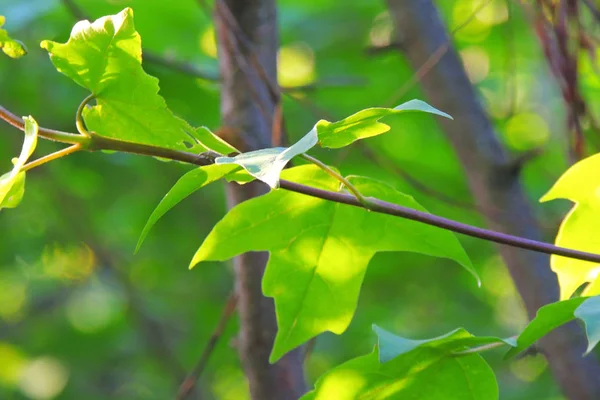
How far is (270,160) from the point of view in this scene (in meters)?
0.42

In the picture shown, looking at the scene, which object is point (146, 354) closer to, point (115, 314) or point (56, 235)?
point (115, 314)

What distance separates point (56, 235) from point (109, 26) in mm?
2121

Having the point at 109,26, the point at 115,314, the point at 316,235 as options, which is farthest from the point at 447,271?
the point at 109,26

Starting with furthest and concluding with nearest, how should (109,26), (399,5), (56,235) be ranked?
(56,235), (399,5), (109,26)

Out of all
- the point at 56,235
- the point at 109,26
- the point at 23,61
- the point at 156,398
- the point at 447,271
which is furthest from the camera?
the point at 156,398

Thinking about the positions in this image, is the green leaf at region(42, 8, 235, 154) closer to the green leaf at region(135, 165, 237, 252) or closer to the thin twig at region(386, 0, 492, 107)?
the green leaf at region(135, 165, 237, 252)

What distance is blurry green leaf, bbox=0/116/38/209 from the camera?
0.46 meters

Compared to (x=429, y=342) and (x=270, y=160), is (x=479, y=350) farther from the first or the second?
(x=270, y=160)

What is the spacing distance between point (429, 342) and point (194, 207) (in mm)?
1699

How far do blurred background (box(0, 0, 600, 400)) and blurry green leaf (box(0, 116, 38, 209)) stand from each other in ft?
2.31

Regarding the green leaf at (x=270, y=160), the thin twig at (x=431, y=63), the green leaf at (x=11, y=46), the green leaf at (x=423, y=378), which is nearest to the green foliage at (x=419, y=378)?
the green leaf at (x=423, y=378)

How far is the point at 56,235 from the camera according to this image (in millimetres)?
2496

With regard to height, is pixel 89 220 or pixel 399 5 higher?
pixel 399 5

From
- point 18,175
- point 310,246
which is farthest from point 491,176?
point 18,175
